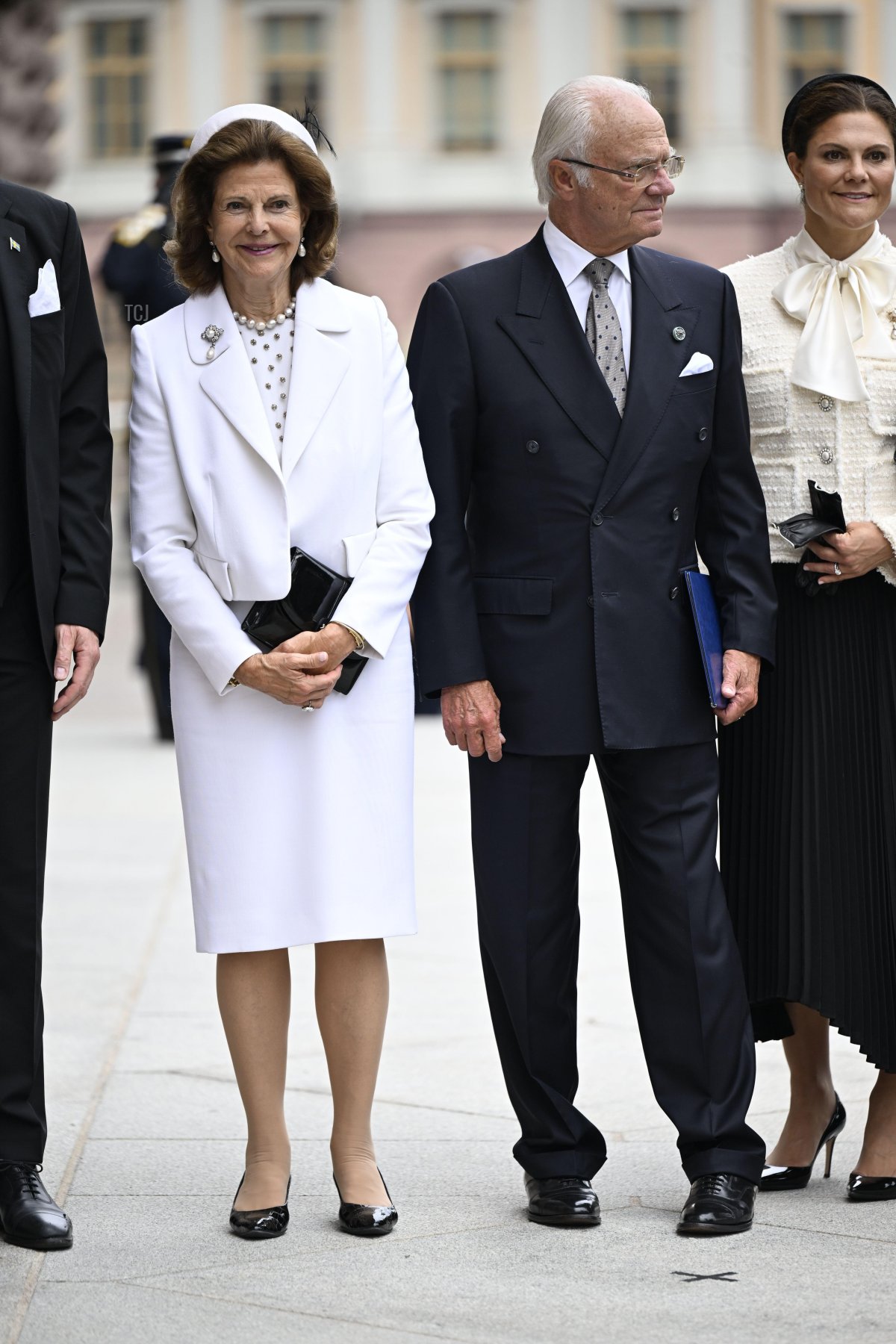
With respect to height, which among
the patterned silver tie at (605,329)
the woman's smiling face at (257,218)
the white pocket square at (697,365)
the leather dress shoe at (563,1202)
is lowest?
the leather dress shoe at (563,1202)

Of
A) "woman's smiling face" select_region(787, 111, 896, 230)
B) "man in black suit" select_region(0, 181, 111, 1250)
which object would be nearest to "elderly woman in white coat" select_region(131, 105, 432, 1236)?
"man in black suit" select_region(0, 181, 111, 1250)

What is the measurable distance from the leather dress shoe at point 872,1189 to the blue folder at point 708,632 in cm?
90

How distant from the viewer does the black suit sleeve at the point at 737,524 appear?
3828 millimetres

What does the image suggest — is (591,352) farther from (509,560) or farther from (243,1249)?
(243,1249)

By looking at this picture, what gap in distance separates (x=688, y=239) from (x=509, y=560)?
1284 inches

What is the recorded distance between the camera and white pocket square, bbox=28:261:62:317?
12.0 feet

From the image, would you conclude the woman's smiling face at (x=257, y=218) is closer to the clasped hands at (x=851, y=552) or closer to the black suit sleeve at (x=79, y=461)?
the black suit sleeve at (x=79, y=461)

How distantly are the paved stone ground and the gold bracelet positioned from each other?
99 centimetres

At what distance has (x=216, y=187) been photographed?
3717mm

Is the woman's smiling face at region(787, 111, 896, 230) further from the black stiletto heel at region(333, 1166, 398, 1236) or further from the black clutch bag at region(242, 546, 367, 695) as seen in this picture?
the black stiletto heel at region(333, 1166, 398, 1236)

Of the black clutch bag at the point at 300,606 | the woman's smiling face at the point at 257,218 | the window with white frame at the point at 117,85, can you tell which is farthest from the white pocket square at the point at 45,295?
the window with white frame at the point at 117,85

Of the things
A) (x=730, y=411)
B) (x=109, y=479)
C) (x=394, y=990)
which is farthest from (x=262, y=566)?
(x=394, y=990)

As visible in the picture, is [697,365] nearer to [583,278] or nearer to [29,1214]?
[583,278]

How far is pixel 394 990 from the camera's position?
19.2ft
